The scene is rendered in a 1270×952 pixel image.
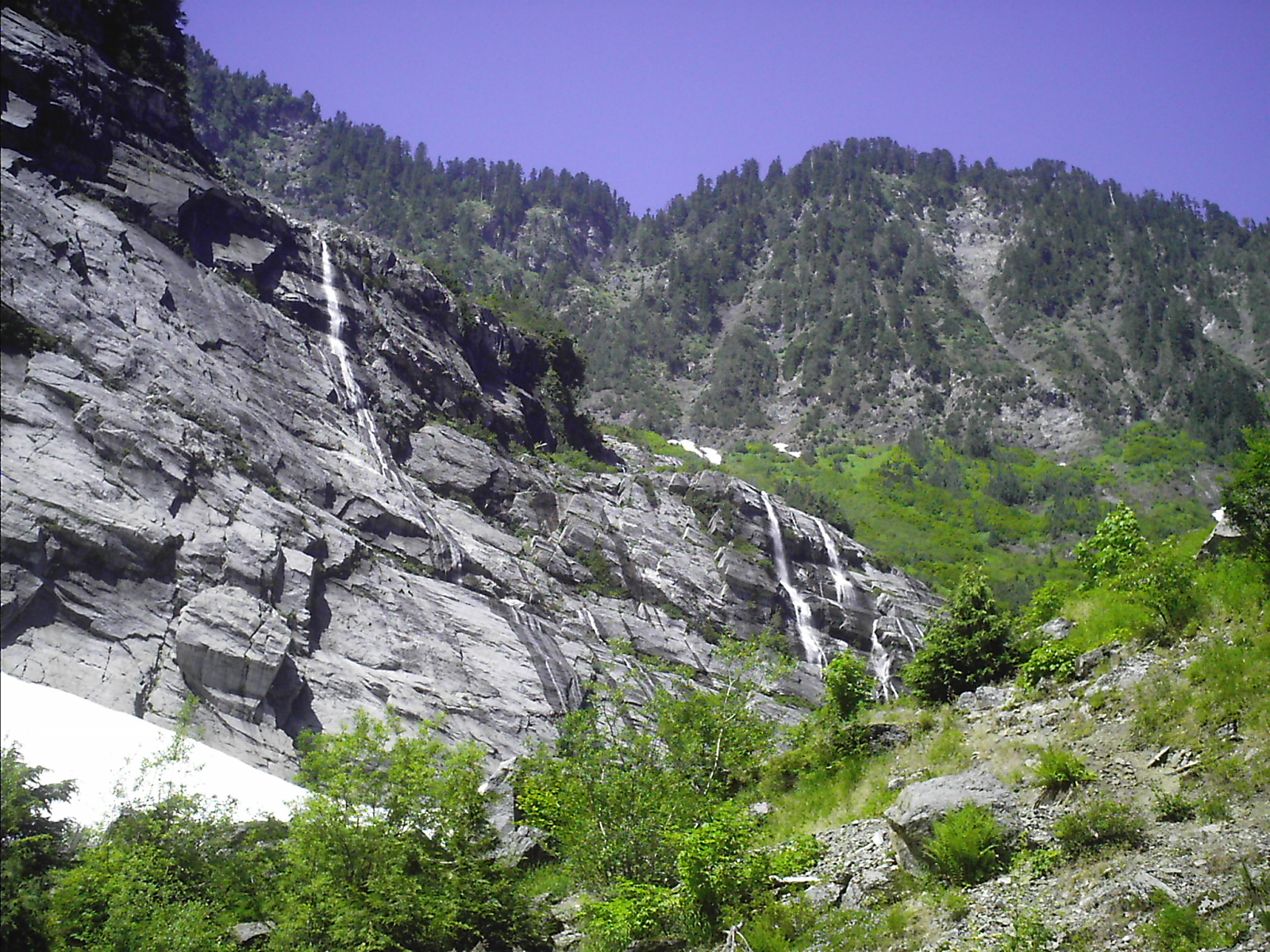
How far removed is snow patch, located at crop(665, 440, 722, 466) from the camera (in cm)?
10991

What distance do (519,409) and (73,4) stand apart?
3434 cm

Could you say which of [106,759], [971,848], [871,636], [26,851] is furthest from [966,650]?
[871,636]

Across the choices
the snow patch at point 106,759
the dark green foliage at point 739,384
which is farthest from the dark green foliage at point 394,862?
the dark green foliage at point 739,384

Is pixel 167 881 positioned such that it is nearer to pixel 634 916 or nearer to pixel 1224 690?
pixel 634 916

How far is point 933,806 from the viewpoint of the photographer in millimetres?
11594

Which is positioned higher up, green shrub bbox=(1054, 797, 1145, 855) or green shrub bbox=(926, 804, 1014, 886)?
green shrub bbox=(1054, 797, 1145, 855)

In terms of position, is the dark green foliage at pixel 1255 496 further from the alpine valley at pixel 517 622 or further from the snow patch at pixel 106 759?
the snow patch at pixel 106 759

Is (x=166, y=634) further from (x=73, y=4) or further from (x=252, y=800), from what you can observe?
(x=73, y=4)

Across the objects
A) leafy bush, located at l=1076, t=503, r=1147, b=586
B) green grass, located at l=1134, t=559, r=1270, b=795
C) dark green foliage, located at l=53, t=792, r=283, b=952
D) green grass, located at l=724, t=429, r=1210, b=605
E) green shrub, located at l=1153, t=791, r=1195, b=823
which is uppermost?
green grass, located at l=724, t=429, r=1210, b=605

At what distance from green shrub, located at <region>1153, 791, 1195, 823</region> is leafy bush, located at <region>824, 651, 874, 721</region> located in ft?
24.7

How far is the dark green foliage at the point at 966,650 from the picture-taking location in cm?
1800

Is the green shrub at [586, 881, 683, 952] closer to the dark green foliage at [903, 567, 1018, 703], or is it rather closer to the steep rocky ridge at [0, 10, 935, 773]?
the dark green foliage at [903, 567, 1018, 703]

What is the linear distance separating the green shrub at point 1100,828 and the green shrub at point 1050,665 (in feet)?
15.6

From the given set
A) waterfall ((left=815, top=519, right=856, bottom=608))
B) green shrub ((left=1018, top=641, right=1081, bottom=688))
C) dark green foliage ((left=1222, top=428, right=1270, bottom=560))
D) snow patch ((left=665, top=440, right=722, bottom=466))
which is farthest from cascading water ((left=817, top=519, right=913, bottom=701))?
snow patch ((left=665, top=440, right=722, bottom=466))
